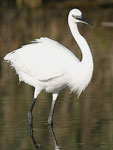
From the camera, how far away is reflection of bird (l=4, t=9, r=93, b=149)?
26.7ft

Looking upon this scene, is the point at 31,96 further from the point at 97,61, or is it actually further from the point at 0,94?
the point at 97,61

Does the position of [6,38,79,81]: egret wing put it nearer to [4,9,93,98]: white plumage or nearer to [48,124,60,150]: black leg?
[4,9,93,98]: white plumage

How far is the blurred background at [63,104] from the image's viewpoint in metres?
7.62

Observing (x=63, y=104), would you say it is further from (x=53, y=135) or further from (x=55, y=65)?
(x=53, y=135)

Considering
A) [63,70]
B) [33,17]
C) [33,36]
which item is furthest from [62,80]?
[33,17]

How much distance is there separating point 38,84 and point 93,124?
889mm

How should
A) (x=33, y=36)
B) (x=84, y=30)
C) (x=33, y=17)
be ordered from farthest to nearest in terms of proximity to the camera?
1. (x=33, y=17)
2. (x=84, y=30)
3. (x=33, y=36)

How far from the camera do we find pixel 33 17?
63.0 ft

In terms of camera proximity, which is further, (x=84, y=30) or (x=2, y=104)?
(x=84, y=30)

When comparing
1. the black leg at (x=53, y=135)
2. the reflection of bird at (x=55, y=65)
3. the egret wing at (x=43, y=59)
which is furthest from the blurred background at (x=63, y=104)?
the egret wing at (x=43, y=59)

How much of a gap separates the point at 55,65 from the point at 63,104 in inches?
56.6

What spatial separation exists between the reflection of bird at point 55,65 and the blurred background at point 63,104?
1.21 ft

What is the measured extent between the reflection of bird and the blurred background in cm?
37

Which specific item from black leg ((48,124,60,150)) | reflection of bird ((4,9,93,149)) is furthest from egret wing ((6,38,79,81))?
black leg ((48,124,60,150))
